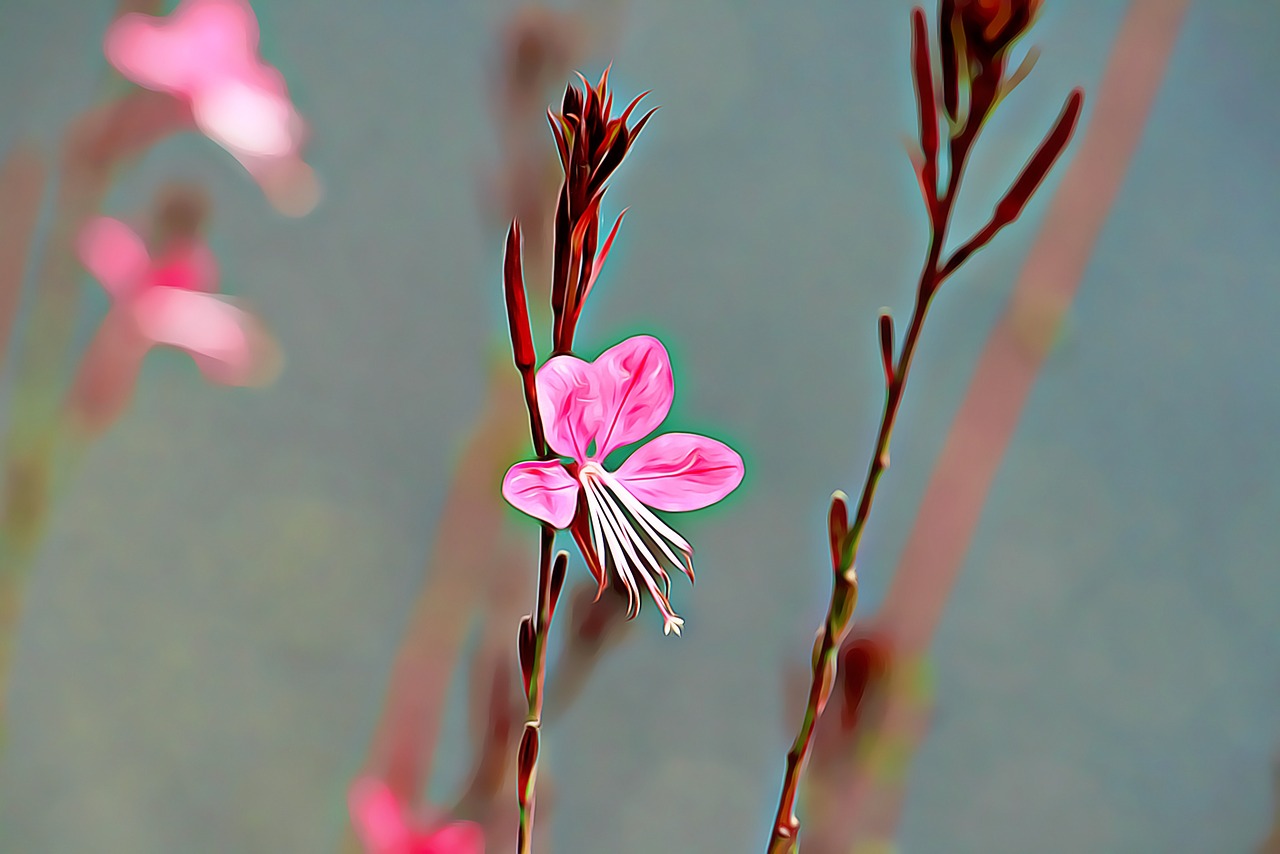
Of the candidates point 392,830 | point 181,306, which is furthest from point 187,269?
point 392,830

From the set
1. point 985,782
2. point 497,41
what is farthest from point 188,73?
point 985,782

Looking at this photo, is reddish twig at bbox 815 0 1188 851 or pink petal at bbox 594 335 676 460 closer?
pink petal at bbox 594 335 676 460

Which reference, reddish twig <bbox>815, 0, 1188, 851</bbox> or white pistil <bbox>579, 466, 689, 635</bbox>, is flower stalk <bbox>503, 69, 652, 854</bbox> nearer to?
white pistil <bbox>579, 466, 689, 635</bbox>

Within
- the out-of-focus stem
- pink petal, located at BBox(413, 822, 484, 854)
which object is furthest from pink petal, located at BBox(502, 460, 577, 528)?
the out-of-focus stem

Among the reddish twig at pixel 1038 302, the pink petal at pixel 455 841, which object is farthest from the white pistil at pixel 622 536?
the reddish twig at pixel 1038 302

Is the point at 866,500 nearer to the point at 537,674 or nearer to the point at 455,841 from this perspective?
the point at 537,674

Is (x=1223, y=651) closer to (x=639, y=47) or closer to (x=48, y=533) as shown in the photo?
(x=639, y=47)

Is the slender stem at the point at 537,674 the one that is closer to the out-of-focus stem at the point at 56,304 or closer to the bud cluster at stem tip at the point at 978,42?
the bud cluster at stem tip at the point at 978,42
